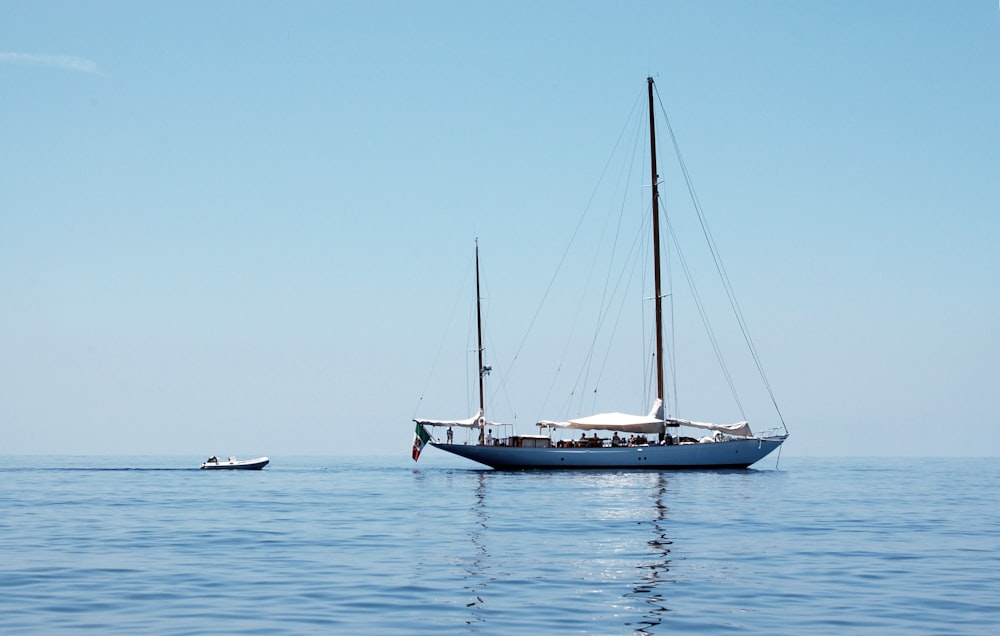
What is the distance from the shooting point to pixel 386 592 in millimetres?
22438

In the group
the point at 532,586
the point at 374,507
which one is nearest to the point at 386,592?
the point at 532,586

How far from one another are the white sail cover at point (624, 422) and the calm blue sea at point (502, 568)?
3694 centimetres

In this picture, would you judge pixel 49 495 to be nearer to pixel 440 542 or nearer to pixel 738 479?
pixel 440 542

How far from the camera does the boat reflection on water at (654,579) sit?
62.1ft

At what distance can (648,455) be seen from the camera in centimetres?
8888

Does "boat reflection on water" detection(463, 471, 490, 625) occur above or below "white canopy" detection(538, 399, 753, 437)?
below

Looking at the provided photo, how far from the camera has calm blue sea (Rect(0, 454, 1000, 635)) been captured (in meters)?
19.2

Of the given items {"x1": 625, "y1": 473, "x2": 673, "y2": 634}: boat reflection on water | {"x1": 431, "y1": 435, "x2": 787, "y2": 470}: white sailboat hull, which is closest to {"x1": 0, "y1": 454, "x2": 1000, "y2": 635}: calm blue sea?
{"x1": 625, "y1": 473, "x2": 673, "y2": 634}: boat reflection on water

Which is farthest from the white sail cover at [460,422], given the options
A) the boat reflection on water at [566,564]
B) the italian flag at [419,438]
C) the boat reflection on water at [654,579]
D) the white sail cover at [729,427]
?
the boat reflection on water at [654,579]

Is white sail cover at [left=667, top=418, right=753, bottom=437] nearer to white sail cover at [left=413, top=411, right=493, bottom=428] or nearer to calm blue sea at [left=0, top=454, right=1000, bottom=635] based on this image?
white sail cover at [left=413, top=411, right=493, bottom=428]

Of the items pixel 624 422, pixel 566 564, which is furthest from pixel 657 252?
pixel 566 564

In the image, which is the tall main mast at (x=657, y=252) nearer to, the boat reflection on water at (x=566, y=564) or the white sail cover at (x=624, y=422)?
the white sail cover at (x=624, y=422)

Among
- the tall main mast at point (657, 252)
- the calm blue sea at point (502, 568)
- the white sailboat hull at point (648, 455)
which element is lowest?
the calm blue sea at point (502, 568)

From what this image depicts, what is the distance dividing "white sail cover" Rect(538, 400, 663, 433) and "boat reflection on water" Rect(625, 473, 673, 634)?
1949 inches
